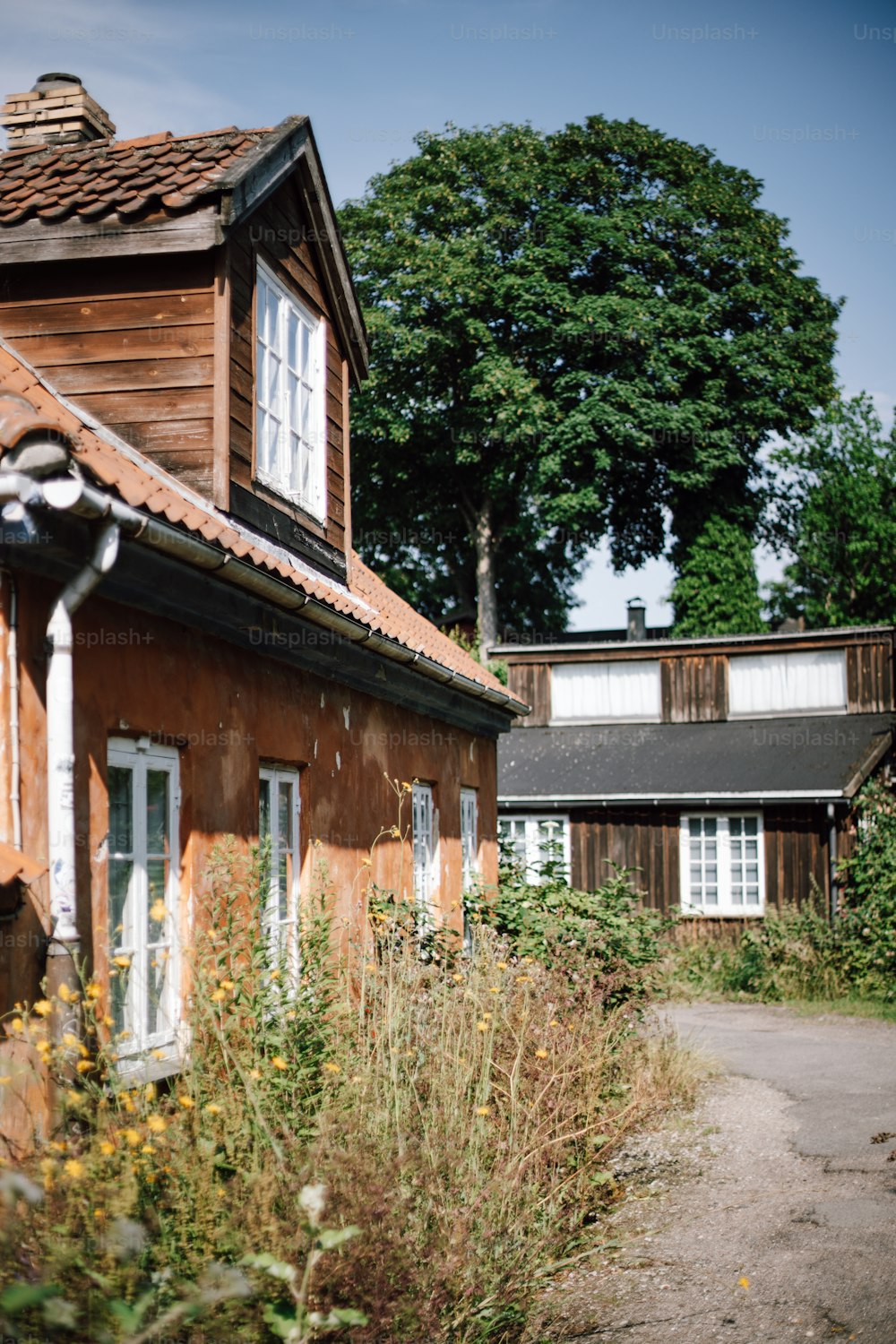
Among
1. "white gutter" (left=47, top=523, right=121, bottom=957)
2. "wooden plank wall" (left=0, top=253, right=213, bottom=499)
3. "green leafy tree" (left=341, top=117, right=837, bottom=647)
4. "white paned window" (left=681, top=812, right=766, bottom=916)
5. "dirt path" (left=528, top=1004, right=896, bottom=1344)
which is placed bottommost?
"dirt path" (left=528, top=1004, right=896, bottom=1344)

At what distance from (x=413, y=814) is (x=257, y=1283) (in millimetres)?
6941

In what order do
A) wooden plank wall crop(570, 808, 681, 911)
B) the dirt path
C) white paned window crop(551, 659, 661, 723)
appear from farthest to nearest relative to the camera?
white paned window crop(551, 659, 661, 723) < wooden plank wall crop(570, 808, 681, 911) < the dirt path

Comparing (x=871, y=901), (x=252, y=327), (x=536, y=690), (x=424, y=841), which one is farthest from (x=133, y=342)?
(x=536, y=690)

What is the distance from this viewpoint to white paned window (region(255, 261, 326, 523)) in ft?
28.3

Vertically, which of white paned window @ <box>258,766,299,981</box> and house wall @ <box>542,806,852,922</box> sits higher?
white paned window @ <box>258,766,299,981</box>


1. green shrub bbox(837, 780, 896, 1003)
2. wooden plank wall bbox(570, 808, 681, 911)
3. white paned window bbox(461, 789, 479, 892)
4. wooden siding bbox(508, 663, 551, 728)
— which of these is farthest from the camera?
wooden siding bbox(508, 663, 551, 728)

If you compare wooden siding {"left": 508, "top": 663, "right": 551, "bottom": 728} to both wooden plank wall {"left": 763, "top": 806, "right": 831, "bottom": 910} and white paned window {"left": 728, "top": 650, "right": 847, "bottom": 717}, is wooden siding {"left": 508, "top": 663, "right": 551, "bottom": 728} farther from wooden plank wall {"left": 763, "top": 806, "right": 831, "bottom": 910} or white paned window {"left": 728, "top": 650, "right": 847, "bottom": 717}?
wooden plank wall {"left": 763, "top": 806, "right": 831, "bottom": 910}

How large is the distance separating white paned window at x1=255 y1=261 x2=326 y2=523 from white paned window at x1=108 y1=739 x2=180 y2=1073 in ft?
9.52

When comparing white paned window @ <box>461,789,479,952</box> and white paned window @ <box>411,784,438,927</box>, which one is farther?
white paned window @ <box>461,789,479,952</box>

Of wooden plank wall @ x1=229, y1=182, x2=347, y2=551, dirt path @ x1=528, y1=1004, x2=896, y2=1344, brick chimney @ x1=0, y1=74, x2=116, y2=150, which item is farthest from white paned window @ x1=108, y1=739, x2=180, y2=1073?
brick chimney @ x1=0, y1=74, x2=116, y2=150

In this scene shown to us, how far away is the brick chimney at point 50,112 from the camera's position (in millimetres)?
9516

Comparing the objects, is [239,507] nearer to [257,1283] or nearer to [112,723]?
[112,723]

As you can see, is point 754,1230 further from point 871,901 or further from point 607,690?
point 607,690

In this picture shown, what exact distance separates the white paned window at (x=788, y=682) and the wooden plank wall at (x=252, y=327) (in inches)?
542
